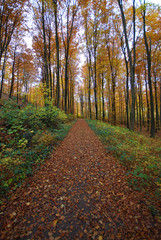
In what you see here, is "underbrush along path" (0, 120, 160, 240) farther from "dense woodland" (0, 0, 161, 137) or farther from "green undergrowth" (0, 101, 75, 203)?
"dense woodland" (0, 0, 161, 137)

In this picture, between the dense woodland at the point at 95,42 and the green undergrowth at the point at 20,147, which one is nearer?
the green undergrowth at the point at 20,147

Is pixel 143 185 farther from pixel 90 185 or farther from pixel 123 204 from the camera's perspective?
pixel 90 185

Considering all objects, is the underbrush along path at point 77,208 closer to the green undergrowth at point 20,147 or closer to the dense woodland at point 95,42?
the green undergrowth at point 20,147

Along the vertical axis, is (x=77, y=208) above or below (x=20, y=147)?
below

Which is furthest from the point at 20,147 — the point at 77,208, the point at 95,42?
the point at 95,42

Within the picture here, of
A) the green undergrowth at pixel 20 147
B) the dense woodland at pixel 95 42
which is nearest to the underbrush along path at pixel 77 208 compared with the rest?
the green undergrowth at pixel 20 147

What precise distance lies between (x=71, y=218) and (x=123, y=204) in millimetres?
1229

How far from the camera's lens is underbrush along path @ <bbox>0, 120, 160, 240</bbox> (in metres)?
1.69

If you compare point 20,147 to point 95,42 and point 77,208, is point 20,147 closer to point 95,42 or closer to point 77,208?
point 77,208

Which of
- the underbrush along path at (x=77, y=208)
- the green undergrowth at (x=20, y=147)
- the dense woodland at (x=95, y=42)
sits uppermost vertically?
the dense woodland at (x=95, y=42)

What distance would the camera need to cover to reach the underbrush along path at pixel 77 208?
1688 mm

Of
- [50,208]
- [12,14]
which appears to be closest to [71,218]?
[50,208]

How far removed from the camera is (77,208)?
2.17m

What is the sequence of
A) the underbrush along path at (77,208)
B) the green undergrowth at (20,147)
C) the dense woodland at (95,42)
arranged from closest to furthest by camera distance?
the underbrush along path at (77,208)
the green undergrowth at (20,147)
the dense woodland at (95,42)
